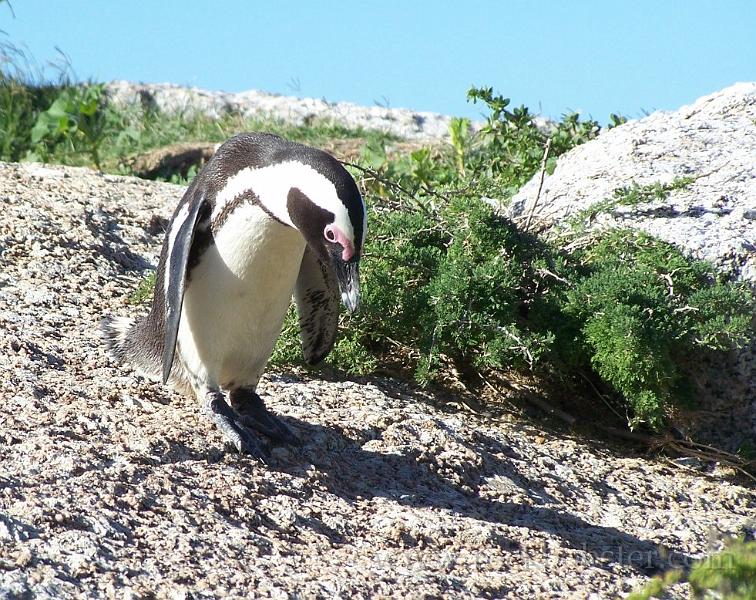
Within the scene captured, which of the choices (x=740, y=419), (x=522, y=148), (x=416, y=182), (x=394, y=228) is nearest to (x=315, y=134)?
(x=416, y=182)

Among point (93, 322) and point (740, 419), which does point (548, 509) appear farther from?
point (93, 322)

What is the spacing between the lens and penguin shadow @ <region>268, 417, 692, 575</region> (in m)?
3.39

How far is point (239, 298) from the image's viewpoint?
3.59 metres

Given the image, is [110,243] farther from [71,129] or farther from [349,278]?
[71,129]

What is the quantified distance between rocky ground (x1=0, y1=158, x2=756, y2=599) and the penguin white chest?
219mm

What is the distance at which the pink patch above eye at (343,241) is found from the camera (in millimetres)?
3137

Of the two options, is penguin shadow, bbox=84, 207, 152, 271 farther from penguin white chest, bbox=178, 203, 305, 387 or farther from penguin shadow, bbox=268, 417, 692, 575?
penguin shadow, bbox=268, 417, 692, 575

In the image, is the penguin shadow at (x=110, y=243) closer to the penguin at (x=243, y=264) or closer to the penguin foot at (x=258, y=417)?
the penguin at (x=243, y=264)

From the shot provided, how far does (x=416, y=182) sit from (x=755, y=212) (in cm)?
A: 231

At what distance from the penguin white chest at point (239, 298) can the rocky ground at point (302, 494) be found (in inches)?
8.6

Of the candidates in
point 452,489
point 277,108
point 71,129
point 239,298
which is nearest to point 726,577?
point 452,489

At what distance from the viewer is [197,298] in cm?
365

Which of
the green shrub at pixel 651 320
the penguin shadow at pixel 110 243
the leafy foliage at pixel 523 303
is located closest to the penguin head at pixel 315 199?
the leafy foliage at pixel 523 303

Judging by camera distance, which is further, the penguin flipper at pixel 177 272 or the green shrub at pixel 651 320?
the green shrub at pixel 651 320
